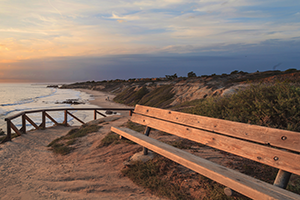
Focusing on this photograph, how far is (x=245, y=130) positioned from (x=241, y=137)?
0.11m

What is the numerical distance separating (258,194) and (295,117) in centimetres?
280

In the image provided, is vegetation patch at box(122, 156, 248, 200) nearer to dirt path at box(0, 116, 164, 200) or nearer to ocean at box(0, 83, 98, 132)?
dirt path at box(0, 116, 164, 200)

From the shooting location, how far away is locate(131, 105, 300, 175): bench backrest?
2.15 metres

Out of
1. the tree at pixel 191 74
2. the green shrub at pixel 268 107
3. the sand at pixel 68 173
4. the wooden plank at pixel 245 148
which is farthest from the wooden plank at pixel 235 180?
the tree at pixel 191 74

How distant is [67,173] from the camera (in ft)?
12.5

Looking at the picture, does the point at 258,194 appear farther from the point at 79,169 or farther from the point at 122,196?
the point at 79,169

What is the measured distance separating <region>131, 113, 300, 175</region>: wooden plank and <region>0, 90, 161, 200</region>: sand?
3.99 feet

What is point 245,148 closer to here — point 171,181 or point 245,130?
point 245,130

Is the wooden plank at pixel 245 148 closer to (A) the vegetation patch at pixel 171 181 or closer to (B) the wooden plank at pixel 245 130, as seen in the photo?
(B) the wooden plank at pixel 245 130

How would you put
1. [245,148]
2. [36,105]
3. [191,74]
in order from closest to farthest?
[245,148]
[36,105]
[191,74]

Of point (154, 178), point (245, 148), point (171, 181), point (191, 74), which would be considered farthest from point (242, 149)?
point (191, 74)

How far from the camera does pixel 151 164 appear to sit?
12.1 ft

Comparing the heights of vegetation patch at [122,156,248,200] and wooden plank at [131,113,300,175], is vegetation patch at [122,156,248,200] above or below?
below

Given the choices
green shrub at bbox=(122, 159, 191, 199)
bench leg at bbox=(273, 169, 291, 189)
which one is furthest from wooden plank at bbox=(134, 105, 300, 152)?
green shrub at bbox=(122, 159, 191, 199)
